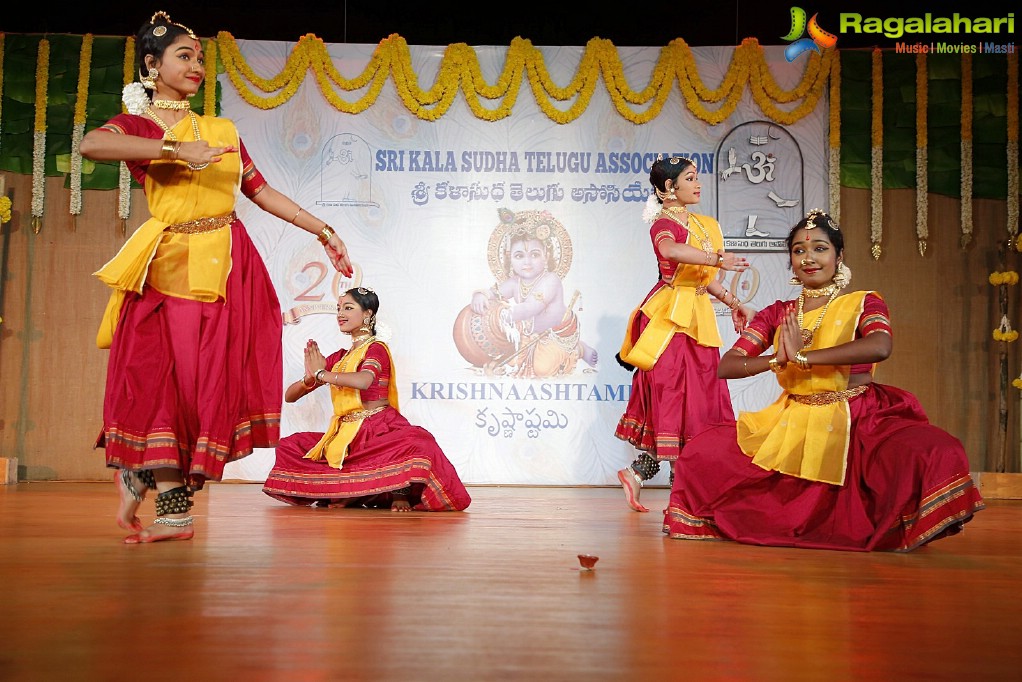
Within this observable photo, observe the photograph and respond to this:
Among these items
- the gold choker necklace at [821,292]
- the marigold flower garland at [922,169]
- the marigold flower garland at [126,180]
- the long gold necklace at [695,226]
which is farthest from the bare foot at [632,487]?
the marigold flower garland at [126,180]

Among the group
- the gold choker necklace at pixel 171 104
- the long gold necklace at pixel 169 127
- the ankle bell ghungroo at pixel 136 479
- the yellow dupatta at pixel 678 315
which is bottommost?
the ankle bell ghungroo at pixel 136 479

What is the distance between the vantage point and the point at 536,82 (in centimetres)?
647

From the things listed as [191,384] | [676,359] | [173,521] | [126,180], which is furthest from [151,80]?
[126,180]

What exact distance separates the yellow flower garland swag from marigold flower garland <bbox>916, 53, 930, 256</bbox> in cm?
59

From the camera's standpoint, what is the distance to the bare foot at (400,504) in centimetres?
462

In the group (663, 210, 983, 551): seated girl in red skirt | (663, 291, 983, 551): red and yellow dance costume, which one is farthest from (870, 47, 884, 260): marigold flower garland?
(663, 291, 983, 551): red and yellow dance costume

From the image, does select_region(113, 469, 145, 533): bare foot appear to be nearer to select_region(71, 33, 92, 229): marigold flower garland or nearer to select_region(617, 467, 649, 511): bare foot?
select_region(617, 467, 649, 511): bare foot

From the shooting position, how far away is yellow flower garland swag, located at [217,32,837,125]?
644cm

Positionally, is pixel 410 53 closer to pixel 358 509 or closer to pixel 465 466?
pixel 465 466

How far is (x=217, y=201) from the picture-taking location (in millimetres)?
3215

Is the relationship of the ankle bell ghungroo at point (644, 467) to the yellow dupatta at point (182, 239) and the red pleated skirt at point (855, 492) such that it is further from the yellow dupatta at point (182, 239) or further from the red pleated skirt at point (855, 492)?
the yellow dupatta at point (182, 239)

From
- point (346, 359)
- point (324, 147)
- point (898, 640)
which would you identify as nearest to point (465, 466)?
point (346, 359)

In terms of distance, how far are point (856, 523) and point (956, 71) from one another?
14.0ft

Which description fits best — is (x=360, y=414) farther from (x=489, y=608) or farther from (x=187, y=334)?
(x=489, y=608)
